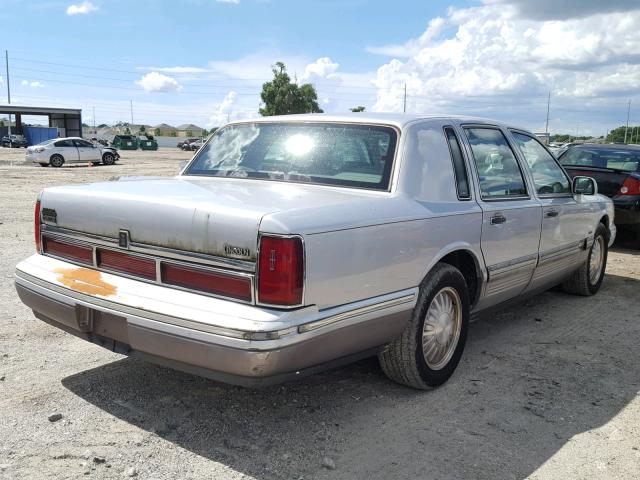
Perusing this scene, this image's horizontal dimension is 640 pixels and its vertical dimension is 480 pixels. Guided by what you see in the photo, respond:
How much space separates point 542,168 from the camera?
17.4 feet

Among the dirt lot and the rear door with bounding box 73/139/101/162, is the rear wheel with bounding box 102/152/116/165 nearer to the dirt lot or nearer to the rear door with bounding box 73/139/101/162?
the rear door with bounding box 73/139/101/162

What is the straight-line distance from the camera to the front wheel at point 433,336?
12.0 feet

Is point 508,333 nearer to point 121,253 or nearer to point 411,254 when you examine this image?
point 411,254

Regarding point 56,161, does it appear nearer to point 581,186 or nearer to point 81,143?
point 81,143

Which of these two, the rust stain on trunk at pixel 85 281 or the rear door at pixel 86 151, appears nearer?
the rust stain on trunk at pixel 85 281

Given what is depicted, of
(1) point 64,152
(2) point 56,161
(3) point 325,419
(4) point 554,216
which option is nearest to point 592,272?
(4) point 554,216

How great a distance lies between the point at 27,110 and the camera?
57906 mm

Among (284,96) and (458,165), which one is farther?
(284,96)

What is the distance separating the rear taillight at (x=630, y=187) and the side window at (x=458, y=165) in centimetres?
589

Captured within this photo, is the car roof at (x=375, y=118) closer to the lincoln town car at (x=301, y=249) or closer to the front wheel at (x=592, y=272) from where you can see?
the lincoln town car at (x=301, y=249)

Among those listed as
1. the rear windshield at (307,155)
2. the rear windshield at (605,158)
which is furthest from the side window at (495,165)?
the rear windshield at (605,158)

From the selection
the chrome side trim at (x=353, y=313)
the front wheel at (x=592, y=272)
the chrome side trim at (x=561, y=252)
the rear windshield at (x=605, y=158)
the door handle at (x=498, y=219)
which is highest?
the rear windshield at (x=605, y=158)

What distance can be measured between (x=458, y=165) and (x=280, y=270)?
183 cm

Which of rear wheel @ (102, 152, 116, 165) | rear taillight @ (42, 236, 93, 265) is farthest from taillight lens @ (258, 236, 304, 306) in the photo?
rear wheel @ (102, 152, 116, 165)
